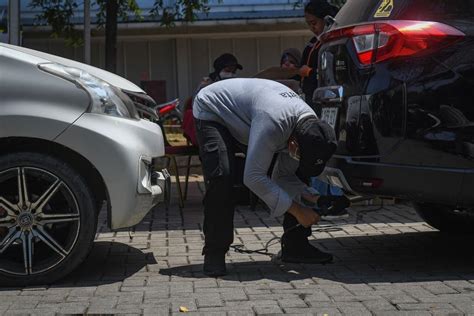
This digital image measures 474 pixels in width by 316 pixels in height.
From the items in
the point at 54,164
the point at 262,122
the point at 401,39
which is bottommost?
the point at 54,164

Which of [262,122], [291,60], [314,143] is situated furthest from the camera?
[291,60]

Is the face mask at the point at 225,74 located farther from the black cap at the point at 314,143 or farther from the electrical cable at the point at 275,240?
the black cap at the point at 314,143

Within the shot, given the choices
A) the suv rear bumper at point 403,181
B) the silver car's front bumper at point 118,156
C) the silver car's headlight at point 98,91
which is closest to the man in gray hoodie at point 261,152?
the suv rear bumper at point 403,181

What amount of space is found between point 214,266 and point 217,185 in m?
0.53

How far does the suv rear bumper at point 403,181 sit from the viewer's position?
462 cm

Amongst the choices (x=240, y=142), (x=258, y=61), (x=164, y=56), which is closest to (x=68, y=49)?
(x=164, y=56)

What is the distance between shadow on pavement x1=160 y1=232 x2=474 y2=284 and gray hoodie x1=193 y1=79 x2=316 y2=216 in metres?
0.53

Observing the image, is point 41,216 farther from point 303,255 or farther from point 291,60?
point 291,60

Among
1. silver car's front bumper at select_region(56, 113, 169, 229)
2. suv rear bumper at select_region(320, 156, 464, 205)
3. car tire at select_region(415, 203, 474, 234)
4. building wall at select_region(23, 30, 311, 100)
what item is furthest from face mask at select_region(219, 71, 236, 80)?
building wall at select_region(23, 30, 311, 100)

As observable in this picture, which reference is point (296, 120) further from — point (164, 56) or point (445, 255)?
point (164, 56)

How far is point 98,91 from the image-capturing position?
4738 mm

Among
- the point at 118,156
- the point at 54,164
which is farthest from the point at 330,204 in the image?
the point at 54,164

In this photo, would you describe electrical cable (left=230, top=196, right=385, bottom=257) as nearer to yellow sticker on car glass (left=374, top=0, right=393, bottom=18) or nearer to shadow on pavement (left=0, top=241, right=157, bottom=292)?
shadow on pavement (left=0, top=241, right=157, bottom=292)

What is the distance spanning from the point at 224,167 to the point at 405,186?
112 centimetres
